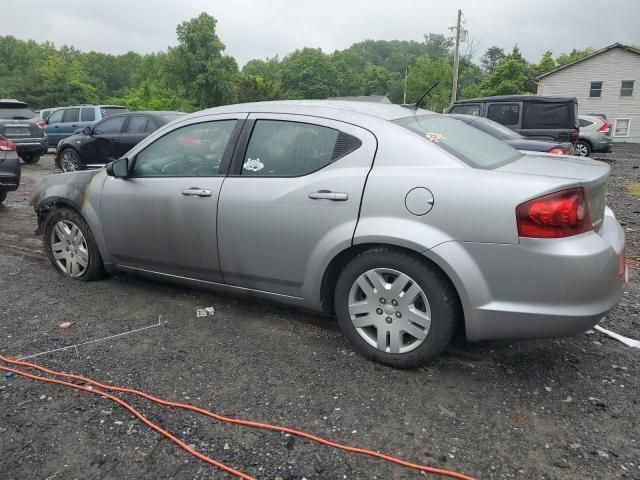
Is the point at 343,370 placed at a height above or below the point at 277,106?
below

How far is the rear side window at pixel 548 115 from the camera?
11344mm

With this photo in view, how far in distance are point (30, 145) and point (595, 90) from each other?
32977 millimetres

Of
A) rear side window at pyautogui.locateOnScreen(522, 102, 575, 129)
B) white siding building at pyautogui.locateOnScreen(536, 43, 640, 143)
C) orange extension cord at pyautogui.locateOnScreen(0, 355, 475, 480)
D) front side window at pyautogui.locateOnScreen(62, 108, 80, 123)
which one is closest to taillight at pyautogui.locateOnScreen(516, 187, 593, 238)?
orange extension cord at pyautogui.locateOnScreen(0, 355, 475, 480)

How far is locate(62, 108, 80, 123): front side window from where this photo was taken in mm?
17188

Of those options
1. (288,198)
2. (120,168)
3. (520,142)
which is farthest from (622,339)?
(520,142)

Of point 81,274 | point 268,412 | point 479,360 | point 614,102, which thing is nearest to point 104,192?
point 81,274

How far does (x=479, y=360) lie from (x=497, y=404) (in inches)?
18.9

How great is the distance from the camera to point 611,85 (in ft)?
106

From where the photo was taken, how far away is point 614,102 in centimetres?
3250

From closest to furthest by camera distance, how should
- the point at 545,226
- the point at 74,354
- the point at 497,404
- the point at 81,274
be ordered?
the point at 545,226
the point at 497,404
the point at 74,354
the point at 81,274

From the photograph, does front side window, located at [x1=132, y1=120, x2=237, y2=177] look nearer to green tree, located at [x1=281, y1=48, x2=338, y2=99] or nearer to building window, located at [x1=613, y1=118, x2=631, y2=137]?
building window, located at [x1=613, y1=118, x2=631, y2=137]


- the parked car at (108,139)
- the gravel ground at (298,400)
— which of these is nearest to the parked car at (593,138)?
the parked car at (108,139)

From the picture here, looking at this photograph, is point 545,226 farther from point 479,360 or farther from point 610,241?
point 479,360

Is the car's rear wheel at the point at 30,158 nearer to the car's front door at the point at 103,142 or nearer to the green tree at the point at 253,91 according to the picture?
the car's front door at the point at 103,142
